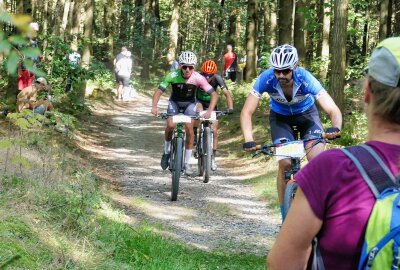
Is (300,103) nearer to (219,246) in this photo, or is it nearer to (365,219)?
(219,246)

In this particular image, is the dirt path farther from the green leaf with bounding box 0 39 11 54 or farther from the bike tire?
the green leaf with bounding box 0 39 11 54

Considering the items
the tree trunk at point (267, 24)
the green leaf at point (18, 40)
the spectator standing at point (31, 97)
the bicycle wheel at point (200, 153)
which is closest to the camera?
the green leaf at point (18, 40)

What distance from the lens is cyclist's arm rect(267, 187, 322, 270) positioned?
191 cm

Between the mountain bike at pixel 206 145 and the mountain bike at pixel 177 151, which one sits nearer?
the mountain bike at pixel 177 151

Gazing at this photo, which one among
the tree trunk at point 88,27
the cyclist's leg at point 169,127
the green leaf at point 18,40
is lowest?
the cyclist's leg at point 169,127

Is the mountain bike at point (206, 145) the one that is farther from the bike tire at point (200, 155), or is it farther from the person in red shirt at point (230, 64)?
the person in red shirt at point (230, 64)

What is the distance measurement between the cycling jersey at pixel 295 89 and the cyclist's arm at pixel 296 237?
430 cm

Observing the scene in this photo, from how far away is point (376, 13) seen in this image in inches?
1348

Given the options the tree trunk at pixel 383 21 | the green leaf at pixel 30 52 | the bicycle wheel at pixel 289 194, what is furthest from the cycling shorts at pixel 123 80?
the green leaf at pixel 30 52

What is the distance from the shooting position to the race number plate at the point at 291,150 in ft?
18.7

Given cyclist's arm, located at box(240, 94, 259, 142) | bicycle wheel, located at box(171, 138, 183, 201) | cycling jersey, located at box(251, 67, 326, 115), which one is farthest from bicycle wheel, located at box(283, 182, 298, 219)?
bicycle wheel, located at box(171, 138, 183, 201)

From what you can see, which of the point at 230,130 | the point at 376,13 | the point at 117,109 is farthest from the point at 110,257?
the point at 376,13

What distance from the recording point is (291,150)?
224 inches

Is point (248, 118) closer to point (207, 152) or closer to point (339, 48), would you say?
point (207, 152)
